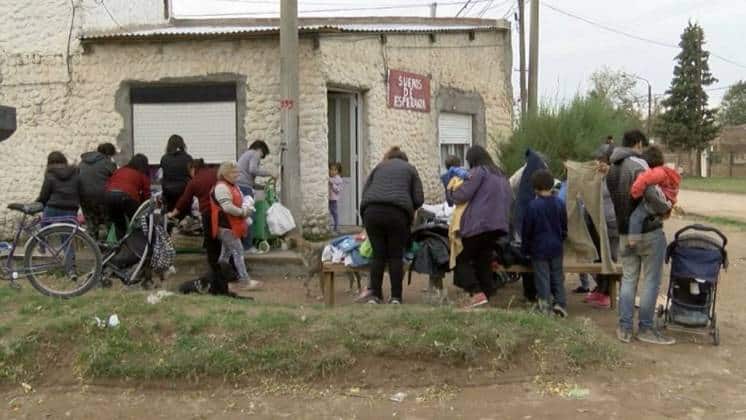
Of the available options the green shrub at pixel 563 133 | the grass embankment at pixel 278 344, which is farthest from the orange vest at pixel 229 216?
the green shrub at pixel 563 133

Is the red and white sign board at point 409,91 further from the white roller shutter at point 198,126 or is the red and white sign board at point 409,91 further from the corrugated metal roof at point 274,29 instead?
the white roller shutter at point 198,126

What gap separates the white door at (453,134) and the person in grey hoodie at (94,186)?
Answer: 6.76 meters

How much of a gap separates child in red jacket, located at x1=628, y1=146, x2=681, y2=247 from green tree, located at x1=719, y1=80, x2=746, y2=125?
81486 mm

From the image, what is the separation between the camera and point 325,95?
11000 mm

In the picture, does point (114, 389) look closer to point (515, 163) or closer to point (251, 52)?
point (251, 52)

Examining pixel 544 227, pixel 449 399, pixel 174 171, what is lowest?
pixel 449 399

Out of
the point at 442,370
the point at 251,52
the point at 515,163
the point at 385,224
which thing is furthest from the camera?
the point at 515,163

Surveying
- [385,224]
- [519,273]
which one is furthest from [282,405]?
[519,273]

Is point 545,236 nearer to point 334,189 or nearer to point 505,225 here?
point 505,225

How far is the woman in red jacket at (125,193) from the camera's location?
27.2 feet

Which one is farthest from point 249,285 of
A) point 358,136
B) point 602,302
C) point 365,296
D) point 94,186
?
point 358,136

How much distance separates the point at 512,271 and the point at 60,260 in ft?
15.1

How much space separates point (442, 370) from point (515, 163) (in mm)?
9080

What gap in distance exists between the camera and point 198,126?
36.4 ft
